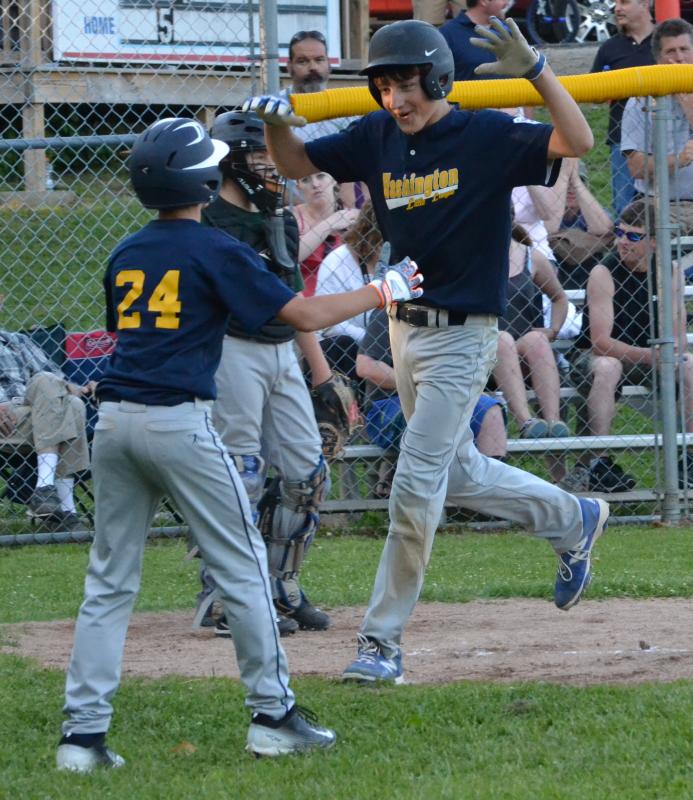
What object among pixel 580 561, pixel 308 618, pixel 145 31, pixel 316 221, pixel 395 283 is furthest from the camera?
pixel 145 31

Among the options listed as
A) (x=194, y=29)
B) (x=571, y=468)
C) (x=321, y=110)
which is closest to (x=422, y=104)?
(x=321, y=110)

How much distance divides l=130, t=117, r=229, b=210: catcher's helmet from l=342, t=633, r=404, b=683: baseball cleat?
1686 mm

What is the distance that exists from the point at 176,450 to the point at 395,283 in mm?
809

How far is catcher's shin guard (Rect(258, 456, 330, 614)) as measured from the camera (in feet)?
18.7

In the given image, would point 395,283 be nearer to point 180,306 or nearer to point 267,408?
point 180,306

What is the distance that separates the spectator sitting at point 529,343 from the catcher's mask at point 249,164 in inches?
110

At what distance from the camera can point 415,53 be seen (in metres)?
4.65

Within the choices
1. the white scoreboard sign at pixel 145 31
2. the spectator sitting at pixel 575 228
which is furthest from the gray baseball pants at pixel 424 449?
the white scoreboard sign at pixel 145 31

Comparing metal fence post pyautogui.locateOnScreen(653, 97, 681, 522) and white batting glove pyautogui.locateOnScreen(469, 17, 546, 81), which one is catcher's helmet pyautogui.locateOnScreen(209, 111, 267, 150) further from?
metal fence post pyautogui.locateOnScreen(653, 97, 681, 522)

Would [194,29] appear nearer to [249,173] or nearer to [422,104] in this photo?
[249,173]

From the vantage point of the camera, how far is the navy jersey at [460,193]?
186 inches

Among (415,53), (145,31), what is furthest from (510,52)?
(145,31)

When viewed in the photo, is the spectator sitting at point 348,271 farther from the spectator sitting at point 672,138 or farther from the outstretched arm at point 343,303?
the outstretched arm at point 343,303

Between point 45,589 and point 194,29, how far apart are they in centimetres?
522
